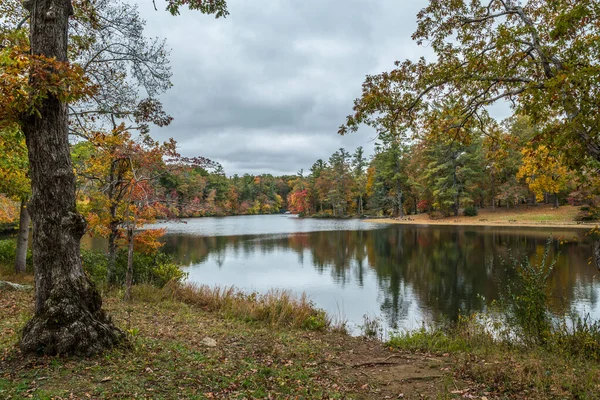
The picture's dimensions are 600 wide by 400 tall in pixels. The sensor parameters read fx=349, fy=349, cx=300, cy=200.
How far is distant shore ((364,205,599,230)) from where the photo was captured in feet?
114

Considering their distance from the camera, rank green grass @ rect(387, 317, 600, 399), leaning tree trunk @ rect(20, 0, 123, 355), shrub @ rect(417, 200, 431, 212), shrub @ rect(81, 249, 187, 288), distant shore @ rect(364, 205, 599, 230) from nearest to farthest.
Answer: green grass @ rect(387, 317, 600, 399)
leaning tree trunk @ rect(20, 0, 123, 355)
shrub @ rect(81, 249, 187, 288)
distant shore @ rect(364, 205, 599, 230)
shrub @ rect(417, 200, 431, 212)

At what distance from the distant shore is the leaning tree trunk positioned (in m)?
37.5

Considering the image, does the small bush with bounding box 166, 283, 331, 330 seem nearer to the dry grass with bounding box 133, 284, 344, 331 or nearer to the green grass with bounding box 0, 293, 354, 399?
the dry grass with bounding box 133, 284, 344, 331

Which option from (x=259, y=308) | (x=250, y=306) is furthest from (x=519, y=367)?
(x=250, y=306)

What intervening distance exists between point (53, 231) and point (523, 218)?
146 feet

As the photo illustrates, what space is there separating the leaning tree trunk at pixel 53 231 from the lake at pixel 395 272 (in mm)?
5185

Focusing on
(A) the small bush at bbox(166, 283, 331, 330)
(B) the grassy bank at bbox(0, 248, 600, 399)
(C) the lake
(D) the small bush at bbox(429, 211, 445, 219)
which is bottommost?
(C) the lake

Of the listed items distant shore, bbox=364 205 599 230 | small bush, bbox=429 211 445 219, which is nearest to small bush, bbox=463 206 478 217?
distant shore, bbox=364 205 599 230

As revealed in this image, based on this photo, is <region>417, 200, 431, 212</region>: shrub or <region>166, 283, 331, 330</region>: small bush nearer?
<region>166, 283, 331, 330</region>: small bush

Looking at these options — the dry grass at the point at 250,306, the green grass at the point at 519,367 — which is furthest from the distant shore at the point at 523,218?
the dry grass at the point at 250,306

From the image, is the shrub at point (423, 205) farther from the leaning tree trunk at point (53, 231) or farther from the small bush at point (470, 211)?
the leaning tree trunk at point (53, 231)

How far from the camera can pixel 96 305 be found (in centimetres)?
457

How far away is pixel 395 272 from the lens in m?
16.6

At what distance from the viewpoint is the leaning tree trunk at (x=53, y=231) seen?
4.23 meters
